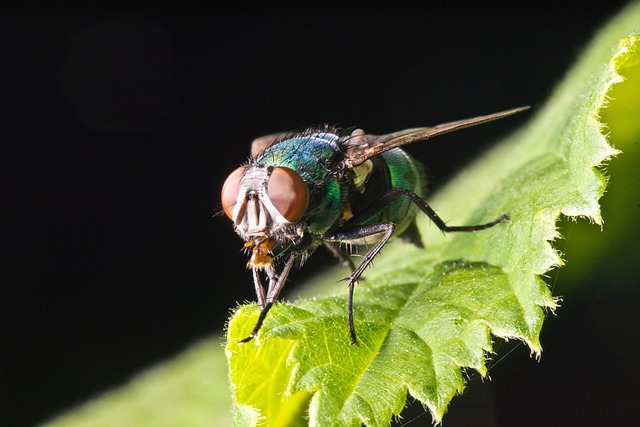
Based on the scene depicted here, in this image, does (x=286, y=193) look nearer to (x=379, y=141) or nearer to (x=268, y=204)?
(x=268, y=204)

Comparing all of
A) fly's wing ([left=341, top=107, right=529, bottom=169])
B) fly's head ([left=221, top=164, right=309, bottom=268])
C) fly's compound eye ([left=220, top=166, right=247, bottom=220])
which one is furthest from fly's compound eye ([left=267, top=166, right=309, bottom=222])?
fly's wing ([left=341, top=107, right=529, bottom=169])

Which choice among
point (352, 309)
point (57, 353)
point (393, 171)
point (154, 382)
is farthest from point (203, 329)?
point (352, 309)

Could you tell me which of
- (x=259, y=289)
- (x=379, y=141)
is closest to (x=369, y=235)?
(x=379, y=141)

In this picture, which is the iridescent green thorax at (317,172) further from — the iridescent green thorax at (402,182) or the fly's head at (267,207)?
the iridescent green thorax at (402,182)

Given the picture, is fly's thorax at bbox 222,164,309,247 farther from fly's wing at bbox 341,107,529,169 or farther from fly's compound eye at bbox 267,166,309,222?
fly's wing at bbox 341,107,529,169

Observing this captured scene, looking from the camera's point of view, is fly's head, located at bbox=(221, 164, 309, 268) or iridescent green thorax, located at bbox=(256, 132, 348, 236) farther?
iridescent green thorax, located at bbox=(256, 132, 348, 236)

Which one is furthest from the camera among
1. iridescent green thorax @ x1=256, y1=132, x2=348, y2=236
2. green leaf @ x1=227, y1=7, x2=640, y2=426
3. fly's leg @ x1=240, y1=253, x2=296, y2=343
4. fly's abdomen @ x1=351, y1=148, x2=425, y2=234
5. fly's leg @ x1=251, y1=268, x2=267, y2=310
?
fly's abdomen @ x1=351, y1=148, x2=425, y2=234
